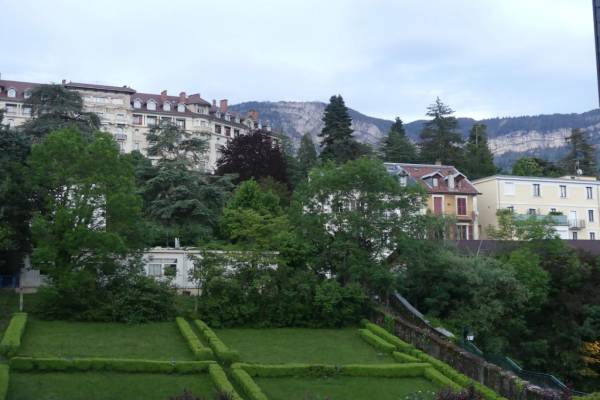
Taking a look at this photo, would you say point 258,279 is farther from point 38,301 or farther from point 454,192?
point 454,192

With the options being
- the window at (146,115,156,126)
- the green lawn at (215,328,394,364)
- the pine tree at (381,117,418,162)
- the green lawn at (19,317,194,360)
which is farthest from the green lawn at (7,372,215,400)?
the window at (146,115,156,126)

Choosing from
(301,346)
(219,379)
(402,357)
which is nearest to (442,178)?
(301,346)

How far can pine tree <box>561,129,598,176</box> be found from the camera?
96.9m

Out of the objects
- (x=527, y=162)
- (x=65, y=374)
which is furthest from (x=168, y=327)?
(x=527, y=162)

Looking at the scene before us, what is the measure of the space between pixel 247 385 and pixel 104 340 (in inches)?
386

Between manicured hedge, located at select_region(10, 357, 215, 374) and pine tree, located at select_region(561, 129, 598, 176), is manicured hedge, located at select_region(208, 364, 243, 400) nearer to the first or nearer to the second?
manicured hedge, located at select_region(10, 357, 215, 374)

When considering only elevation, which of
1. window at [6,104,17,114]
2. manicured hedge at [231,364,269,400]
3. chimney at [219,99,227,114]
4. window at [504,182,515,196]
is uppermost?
chimney at [219,99,227,114]

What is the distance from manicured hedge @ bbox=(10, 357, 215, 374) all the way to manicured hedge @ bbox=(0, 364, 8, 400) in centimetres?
121

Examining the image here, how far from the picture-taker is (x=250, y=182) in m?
52.6

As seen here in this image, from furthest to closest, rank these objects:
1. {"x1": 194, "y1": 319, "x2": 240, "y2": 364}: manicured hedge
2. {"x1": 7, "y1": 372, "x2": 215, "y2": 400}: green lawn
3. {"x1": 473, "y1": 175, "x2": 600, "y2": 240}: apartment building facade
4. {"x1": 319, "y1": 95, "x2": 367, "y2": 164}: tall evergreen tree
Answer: {"x1": 319, "y1": 95, "x2": 367, "y2": 164}: tall evergreen tree < {"x1": 473, "y1": 175, "x2": 600, "y2": 240}: apartment building facade < {"x1": 194, "y1": 319, "x2": 240, "y2": 364}: manicured hedge < {"x1": 7, "y1": 372, "x2": 215, "y2": 400}: green lawn

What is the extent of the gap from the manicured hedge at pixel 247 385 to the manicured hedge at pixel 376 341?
30.2 feet

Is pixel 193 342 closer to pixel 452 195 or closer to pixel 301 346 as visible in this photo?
pixel 301 346

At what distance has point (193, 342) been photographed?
32500 mm

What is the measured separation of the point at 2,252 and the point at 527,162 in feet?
217
